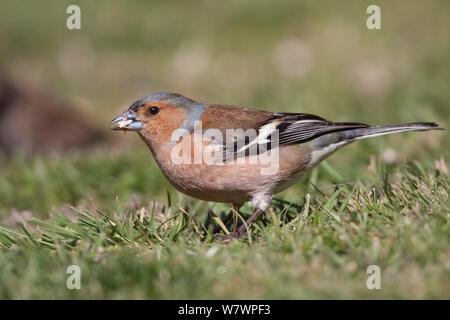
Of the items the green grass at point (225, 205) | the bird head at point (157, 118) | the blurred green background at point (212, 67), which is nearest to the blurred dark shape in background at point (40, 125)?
the blurred green background at point (212, 67)

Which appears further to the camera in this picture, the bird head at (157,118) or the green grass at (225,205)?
the bird head at (157,118)

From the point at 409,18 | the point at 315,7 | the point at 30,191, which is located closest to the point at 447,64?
the point at 409,18

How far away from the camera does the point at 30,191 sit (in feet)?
19.7

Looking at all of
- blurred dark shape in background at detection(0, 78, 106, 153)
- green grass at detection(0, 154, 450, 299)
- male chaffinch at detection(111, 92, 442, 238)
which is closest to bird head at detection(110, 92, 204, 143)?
male chaffinch at detection(111, 92, 442, 238)

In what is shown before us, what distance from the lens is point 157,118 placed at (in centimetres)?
447

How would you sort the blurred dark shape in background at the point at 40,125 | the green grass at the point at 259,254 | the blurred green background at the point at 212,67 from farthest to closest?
the blurred dark shape in background at the point at 40,125 → the blurred green background at the point at 212,67 → the green grass at the point at 259,254

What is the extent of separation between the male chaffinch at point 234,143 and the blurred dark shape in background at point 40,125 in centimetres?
415

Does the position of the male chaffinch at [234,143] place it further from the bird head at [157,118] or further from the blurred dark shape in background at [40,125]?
the blurred dark shape in background at [40,125]

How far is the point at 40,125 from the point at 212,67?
3350 mm

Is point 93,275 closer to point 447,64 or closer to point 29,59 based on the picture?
point 447,64

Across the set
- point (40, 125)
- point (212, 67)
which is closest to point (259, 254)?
point (40, 125)

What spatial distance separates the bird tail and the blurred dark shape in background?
4.92 meters

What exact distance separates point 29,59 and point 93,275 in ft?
30.6

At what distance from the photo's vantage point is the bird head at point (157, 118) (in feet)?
14.6
